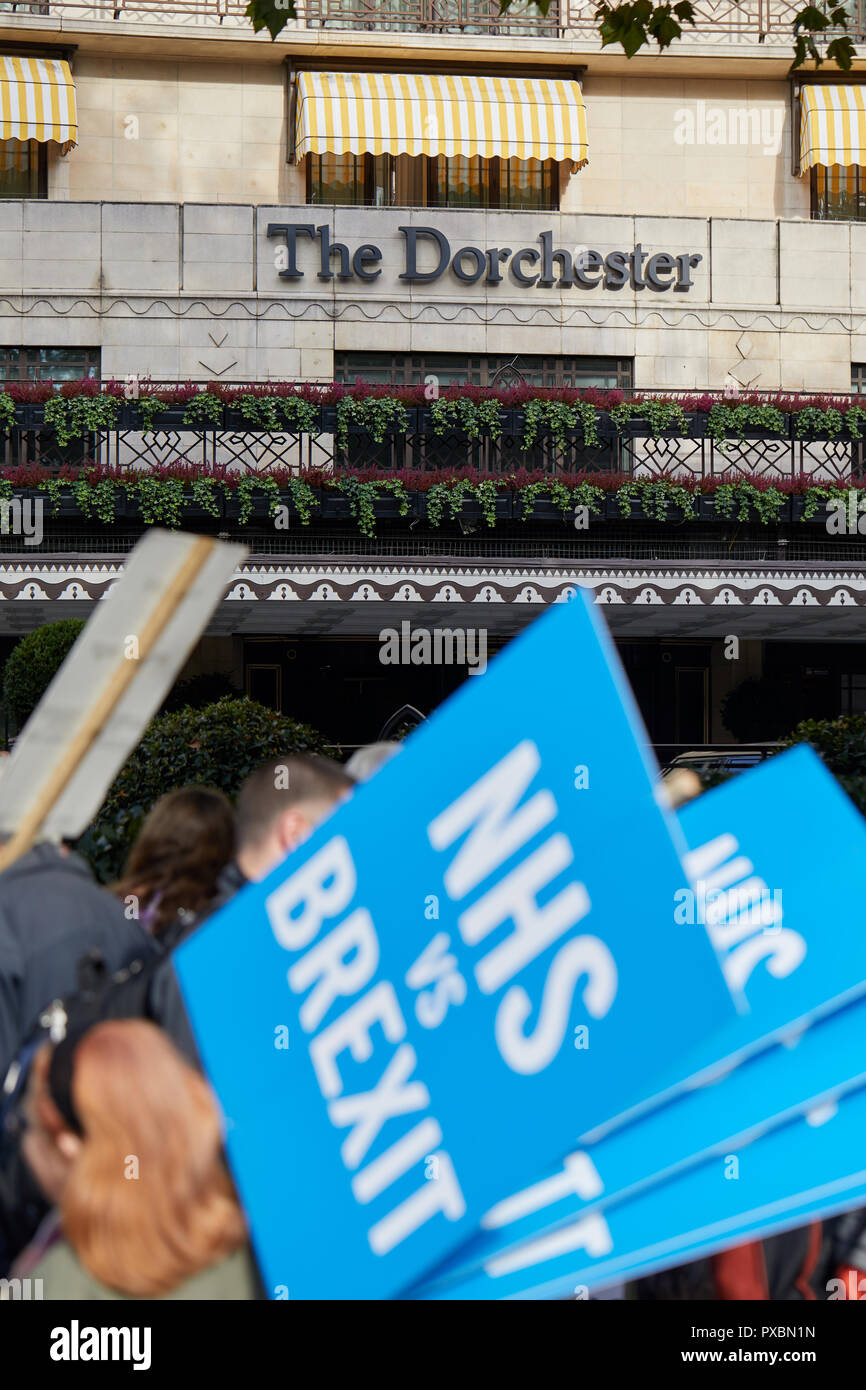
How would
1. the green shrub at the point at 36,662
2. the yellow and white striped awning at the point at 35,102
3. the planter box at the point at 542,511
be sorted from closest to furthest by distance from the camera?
the green shrub at the point at 36,662, the planter box at the point at 542,511, the yellow and white striped awning at the point at 35,102

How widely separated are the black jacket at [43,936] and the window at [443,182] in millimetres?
23720

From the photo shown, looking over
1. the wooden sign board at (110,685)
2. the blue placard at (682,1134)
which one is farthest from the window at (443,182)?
the blue placard at (682,1134)

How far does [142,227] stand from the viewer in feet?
75.8

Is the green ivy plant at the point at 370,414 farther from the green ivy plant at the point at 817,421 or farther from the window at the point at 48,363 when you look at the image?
the green ivy plant at the point at 817,421

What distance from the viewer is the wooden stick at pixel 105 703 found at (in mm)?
2285

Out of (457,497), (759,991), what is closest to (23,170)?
(457,497)

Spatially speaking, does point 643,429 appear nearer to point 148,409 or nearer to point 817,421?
point 817,421

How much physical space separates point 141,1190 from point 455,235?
23.5m

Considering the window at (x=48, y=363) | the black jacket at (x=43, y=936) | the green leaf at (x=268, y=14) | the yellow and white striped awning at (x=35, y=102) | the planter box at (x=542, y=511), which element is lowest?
the black jacket at (x=43, y=936)

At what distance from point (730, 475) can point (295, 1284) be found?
2011 cm

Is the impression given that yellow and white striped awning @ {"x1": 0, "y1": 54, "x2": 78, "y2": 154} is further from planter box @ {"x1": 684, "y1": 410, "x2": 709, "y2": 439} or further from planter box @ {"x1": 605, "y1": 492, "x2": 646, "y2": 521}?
planter box @ {"x1": 684, "y1": 410, "x2": 709, "y2": 439}

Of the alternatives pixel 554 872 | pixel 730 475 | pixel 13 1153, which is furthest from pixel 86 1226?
pixel 730 475

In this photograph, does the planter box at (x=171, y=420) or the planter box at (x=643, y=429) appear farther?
the planter box at (x=643, y=429)

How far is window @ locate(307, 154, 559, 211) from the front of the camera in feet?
81.9
